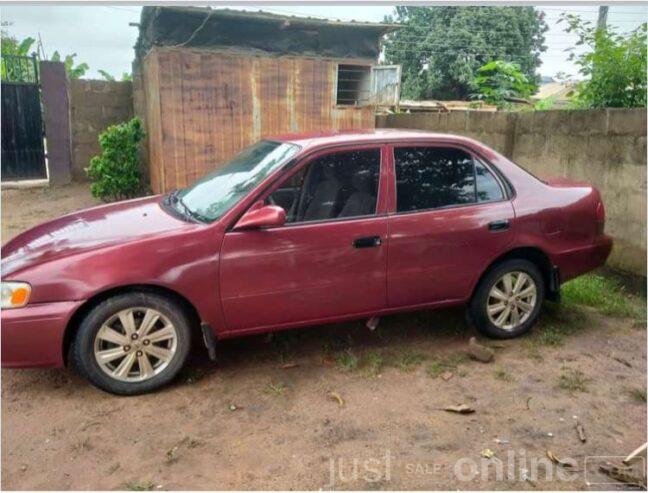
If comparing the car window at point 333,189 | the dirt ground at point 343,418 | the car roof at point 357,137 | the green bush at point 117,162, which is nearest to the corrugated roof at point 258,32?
the green bush at point 117,162

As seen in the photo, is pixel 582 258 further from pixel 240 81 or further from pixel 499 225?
Result: pixel 240 81

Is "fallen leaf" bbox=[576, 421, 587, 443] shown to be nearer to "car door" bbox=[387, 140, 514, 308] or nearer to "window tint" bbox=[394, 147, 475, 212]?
"car door" bbox=[387, 140, 514, 308]

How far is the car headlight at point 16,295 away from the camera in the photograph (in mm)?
3150

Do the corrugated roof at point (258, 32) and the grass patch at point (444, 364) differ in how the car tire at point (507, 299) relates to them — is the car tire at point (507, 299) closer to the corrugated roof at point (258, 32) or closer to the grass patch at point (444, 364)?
the grass patch at point (444, 364)

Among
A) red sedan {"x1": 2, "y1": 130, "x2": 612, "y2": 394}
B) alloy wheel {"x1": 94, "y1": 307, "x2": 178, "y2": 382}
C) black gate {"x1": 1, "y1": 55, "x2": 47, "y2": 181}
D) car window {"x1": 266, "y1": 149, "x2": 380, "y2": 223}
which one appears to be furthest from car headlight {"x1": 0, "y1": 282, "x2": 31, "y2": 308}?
black gate {"x1": 1, "y1": 55, "x2": 47, "y2": 181}

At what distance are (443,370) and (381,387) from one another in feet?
1.74

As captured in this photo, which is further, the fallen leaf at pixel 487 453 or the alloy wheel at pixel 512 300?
the alloy wheel at pixel 512 300

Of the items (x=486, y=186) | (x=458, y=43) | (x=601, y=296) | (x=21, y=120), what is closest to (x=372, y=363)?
(x=486, y=186)

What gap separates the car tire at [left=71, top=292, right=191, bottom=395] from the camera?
326 cm

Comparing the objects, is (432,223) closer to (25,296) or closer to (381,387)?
(381,387)

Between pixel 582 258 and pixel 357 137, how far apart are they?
2.11 m

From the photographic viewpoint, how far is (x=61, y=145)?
11.5 meters

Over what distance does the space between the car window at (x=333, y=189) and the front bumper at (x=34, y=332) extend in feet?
4.72

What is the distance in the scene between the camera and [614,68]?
18.7ft
